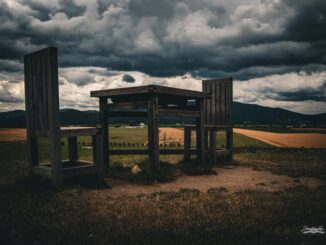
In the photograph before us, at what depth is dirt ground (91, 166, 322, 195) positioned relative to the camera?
5.64 meters

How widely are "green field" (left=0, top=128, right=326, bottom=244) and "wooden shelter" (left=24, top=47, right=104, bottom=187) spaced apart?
13.2 inches

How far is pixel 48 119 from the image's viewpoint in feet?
17.6

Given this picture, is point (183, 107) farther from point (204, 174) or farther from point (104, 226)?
point (104, 226)

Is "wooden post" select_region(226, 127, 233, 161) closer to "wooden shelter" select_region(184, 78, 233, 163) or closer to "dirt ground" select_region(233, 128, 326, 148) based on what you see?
"wooden shelter" select_region(184, 78, 233, 163)

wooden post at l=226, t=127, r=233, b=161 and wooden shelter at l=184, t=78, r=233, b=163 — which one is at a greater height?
wooden shelter at l=184, t=78, r=233, b=163

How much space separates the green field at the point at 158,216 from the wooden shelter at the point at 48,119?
34 cm

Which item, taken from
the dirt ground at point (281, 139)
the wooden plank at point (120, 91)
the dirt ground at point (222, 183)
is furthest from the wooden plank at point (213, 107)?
the dirt ground at point (281, 139)

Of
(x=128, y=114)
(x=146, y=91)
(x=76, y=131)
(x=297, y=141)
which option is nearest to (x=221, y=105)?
(x=128, y=114)

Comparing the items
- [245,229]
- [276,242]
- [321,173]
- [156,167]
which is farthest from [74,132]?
[321,173]

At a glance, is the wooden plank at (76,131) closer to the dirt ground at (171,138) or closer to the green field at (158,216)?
the green field at (158,216)

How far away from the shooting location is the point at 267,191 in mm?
5410

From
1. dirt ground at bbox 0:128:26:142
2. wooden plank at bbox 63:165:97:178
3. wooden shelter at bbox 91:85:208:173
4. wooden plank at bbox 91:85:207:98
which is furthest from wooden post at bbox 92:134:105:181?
dirt ground at bbox 0:128:26:142

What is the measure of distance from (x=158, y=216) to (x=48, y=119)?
286 cm

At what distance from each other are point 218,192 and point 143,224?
7.10 feet
